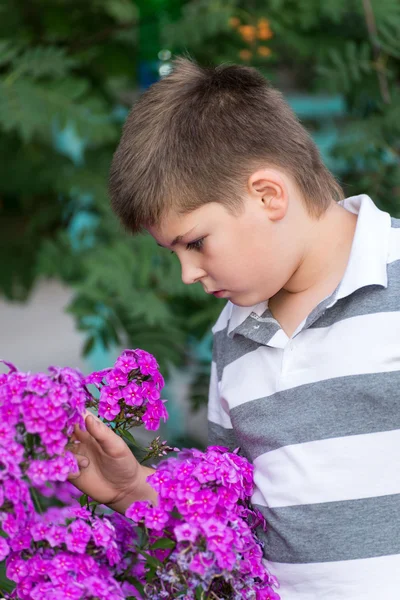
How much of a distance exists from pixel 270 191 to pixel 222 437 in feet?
1.72

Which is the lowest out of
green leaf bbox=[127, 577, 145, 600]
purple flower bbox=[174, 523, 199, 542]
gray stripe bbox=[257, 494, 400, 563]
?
green leaf bbox=[127, 577, 145, 600]

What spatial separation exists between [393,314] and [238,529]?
43 centimetres

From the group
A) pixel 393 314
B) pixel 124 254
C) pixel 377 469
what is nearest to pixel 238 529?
pixel 377 469

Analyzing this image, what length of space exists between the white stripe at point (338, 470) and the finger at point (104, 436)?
0.28 meters

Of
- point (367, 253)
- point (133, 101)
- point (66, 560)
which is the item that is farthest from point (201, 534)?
point (133, 101)

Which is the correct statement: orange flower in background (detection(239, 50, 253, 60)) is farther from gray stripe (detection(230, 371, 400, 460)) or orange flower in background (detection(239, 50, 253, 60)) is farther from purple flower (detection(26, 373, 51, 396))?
purple flower (detection(26, 373, 51, 396))

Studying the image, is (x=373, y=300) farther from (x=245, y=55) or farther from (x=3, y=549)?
(x=245, y=55)

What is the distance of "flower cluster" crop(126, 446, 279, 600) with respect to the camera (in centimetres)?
126

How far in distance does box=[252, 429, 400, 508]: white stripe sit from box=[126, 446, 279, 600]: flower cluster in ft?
0.38

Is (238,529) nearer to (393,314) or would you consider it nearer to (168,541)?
(168,541)

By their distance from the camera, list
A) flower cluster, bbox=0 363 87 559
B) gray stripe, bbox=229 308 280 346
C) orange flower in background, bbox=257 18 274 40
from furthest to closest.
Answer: orange flower in background, bbox=257 18 274 40, gray stripe, bbox=229 308 280 346, flower cluster, bbox=0 363 87 559

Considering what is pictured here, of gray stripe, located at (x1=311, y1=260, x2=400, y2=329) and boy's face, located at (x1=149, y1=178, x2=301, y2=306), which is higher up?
boy's face, located at (x1=149, y1=178, x2=301, y2=306)

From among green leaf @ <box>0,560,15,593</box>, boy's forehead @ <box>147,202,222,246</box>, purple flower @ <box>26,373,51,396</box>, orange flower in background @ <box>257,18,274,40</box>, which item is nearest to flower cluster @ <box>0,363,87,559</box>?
purple flower @ <box>26,373,51,396</box>

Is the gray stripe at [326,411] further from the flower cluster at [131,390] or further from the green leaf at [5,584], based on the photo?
the green leaf at [5,584]
